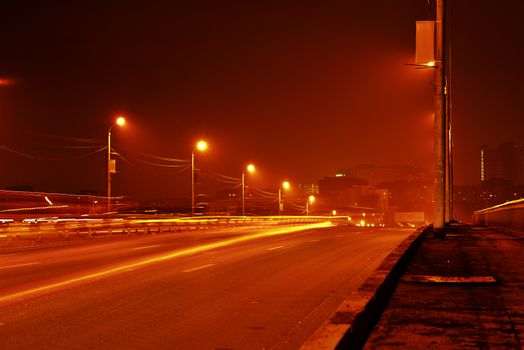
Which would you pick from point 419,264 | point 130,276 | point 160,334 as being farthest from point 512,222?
point 160,334

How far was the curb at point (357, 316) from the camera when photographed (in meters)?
5.18

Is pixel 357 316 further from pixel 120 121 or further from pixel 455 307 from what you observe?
pixel 120 121

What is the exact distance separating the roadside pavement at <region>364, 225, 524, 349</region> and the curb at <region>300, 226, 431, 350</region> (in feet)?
0.39

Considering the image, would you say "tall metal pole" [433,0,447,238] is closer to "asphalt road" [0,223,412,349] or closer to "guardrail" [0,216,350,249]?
"asphalt road" [0,223,412,349]

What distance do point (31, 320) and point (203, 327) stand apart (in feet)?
8.09

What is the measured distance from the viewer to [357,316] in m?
6.16

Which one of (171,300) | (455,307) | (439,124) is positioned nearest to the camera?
(455,307)

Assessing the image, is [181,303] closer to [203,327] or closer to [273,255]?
[203,327]

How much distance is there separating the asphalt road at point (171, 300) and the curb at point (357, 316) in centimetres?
96

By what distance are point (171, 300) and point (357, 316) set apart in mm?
5516

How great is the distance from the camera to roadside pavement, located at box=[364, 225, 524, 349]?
6.39 meters

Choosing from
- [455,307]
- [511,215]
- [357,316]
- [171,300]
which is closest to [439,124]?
[171,300]

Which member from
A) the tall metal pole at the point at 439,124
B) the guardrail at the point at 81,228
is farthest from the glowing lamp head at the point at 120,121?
the tall metal pole at the point at 439,124

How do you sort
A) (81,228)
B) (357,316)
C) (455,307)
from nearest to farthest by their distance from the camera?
(357,316), (455,307), (81,228)
